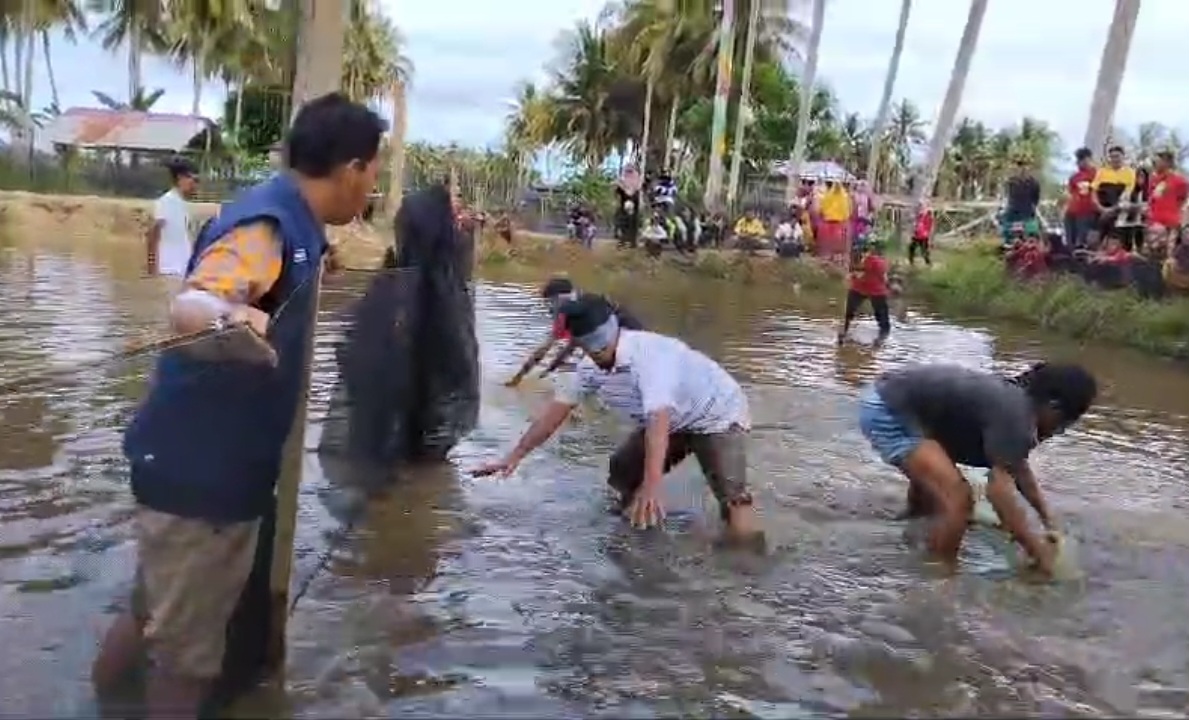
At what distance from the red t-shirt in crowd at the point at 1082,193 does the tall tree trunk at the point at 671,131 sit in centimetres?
3208

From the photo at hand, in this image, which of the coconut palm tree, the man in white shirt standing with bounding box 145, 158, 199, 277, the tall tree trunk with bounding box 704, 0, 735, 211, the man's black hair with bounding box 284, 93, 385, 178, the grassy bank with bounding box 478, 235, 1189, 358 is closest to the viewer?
the man's black hair with bounding box 284, 93, 385, 178

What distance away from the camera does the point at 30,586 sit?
5320mm

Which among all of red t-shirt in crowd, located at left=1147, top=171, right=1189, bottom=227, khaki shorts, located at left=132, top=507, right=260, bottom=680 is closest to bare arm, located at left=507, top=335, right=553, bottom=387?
khaki shorts, located at left=132, top=507, right=260, bottom=680

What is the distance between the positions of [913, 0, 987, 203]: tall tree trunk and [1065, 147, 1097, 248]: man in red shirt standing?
924cm

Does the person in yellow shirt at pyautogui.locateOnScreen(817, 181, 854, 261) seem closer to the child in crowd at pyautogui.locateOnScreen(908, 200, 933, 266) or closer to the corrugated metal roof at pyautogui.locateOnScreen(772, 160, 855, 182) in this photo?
the child in crowd at pyautogui.locateOnScreen(908, 200, 933, 266)

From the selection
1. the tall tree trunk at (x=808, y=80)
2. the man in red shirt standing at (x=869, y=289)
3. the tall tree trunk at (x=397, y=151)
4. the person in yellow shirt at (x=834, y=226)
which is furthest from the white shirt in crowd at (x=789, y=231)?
the man in red shirt standing at (x=869, y=289)

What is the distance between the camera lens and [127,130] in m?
51.8

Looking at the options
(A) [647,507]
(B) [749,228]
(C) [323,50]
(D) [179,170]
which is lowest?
(B) [749,228]

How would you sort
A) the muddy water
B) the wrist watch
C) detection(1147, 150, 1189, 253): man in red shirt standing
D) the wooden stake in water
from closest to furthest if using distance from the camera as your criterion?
the wrist watch → the wooden stake in water → the muddy water → detection(1147, 150, 1189, 253): man in red shirt standing

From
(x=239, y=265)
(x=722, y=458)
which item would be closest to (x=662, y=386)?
Result: (x=722, y=458)

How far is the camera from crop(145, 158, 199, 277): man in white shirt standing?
1057cm

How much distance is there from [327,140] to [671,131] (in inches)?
1892

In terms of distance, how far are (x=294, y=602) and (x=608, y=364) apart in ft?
5.28

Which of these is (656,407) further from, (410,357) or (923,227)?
(923,227)
